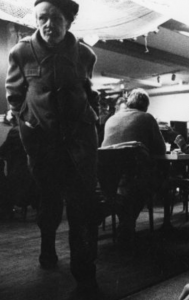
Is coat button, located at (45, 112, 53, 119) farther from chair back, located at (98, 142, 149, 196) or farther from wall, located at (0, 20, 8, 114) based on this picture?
wall, located at (0, 20, 8, 114)

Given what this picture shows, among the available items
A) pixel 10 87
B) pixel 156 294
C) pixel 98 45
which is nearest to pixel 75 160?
pixel 10 87

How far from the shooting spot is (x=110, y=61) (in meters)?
10.1

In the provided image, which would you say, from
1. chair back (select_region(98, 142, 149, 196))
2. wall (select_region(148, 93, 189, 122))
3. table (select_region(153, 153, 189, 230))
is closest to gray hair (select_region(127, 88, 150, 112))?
table (select_region(153, 153, 189, 230))

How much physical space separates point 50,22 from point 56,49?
162 millimetres

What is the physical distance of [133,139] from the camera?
362cm

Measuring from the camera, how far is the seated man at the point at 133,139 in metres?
3.28

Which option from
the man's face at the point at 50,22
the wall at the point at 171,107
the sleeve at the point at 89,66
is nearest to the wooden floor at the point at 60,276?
the sleeve at the point at 89,66

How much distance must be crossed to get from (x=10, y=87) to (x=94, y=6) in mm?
1677

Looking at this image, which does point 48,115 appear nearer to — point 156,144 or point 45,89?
point 45,89

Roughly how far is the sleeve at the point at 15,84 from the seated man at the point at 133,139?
1.25 m

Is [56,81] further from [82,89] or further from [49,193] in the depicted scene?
[49,193]

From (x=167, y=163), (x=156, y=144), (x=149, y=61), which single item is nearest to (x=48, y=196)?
(x=156, y=144)

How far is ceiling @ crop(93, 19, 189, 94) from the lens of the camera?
25.3ft

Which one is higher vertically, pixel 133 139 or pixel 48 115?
pixel 48 115
